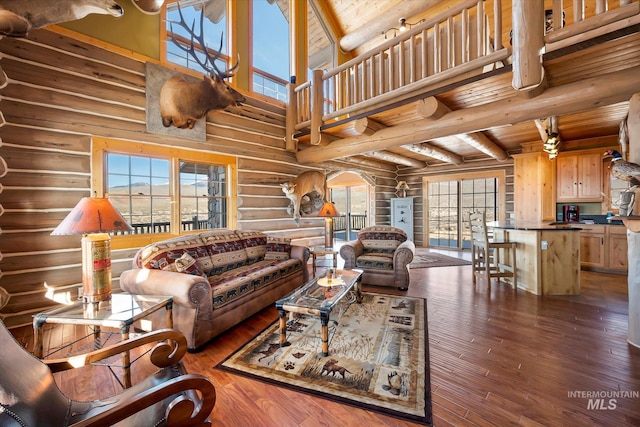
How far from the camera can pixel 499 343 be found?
2.44 meters

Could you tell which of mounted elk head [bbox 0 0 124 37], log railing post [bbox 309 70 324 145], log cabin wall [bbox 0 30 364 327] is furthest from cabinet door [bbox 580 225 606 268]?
mounted elk head [bbox 0 0 124 37]

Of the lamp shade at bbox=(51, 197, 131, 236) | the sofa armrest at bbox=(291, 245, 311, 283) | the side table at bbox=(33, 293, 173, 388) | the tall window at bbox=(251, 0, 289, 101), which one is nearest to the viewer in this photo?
the side table at bbox=(33, 293, 173, 388)

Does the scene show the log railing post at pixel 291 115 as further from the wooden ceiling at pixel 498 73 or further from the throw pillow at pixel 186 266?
the throw pillow at pixel 186 266

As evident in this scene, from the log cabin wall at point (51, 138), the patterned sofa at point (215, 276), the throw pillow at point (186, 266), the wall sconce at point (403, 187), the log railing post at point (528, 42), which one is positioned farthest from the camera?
the wall sconce at point (403, 187)

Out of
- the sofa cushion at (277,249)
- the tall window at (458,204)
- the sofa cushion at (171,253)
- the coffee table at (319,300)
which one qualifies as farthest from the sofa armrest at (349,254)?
the tall window at (458,204)

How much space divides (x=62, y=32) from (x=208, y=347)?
13.0ft

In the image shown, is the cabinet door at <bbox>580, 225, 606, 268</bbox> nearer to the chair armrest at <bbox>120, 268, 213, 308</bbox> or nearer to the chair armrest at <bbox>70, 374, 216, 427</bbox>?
the chair armrest at <bbox>120, 268, 213, 308</bbox>

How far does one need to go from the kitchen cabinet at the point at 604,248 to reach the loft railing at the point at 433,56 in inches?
140

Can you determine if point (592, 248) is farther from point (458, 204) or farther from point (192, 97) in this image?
point (192, 97)

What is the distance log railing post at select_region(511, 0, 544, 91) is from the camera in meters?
2.54

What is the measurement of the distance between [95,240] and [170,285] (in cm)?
69

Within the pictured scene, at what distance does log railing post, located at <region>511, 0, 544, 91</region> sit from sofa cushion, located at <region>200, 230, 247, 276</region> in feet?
12.6

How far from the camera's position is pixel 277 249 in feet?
13.8

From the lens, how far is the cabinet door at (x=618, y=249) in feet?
15.1
